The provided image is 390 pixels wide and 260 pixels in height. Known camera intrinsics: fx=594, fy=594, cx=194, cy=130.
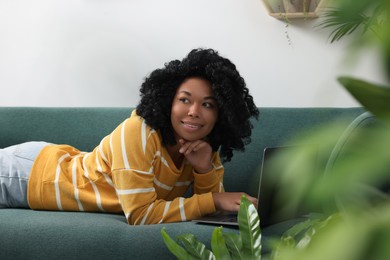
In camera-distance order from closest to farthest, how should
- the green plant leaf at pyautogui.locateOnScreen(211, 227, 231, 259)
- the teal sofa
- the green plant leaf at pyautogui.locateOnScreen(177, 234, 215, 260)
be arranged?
the green plant leaf at pyautogui.locateOnScreen(211, 227, 231, 259), the green plant leaf at pyautogui.locateOnScreen(177, 234, 215, 260), the teal sofa

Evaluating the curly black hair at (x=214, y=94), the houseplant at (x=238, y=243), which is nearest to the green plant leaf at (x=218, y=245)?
the houseplant at (x=238, y=243)

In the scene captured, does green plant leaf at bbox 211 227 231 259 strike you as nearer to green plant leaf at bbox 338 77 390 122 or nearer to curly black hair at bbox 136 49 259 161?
curly black hair at bbox 136 49 259 161

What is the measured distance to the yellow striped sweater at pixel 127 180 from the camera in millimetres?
1933

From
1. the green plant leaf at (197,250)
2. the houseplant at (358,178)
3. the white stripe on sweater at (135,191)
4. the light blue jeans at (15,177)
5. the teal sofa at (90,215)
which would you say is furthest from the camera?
the light blue jeans at (15,177)

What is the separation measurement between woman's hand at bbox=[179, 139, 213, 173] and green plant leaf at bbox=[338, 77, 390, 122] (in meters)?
1.74

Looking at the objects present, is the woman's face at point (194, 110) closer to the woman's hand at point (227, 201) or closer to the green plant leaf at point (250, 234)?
the woman's hand at point (227, 201)

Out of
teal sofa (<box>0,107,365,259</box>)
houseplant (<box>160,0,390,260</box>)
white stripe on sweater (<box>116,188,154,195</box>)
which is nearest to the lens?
houseplant (<box>160,0,390,260</box>)

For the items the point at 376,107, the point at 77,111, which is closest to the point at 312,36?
the point at 77,111

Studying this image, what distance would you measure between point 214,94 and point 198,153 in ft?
0.69

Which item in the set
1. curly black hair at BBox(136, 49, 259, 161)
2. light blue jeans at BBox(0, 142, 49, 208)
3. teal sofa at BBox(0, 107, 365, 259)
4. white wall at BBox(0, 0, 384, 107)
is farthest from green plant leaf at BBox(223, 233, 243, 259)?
white wall at BBox(0, 0, 384, 107)

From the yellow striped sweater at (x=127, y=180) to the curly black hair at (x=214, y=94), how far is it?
5cm

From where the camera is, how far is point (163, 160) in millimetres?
2016

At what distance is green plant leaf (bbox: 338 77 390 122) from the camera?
8.4 inches

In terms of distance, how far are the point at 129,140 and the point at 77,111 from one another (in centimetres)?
84
